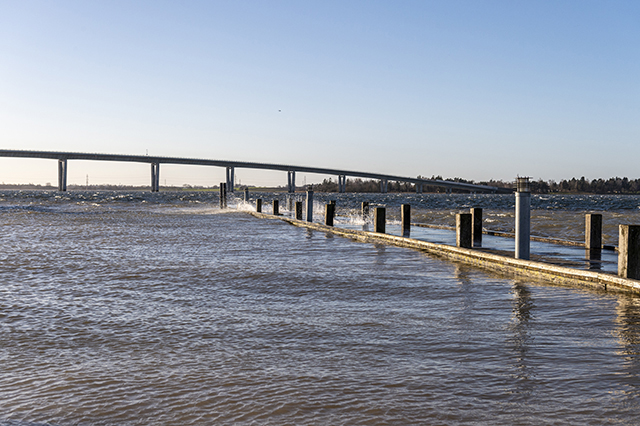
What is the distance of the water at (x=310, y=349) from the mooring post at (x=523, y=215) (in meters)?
1.11

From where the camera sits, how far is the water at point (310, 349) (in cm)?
398

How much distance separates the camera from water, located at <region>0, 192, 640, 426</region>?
157 inches

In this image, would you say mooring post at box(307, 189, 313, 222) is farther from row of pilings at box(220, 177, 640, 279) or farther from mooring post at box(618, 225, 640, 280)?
mooring post at box(618, 225, 640, 280)

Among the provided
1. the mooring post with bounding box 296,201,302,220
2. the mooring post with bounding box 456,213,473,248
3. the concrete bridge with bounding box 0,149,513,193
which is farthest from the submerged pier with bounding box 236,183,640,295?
the concrete bridge with bounding box 0,149,513,193

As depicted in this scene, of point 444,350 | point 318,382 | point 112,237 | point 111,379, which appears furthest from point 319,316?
point 112,237

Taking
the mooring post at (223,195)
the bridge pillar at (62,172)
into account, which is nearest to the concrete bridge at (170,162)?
the bridge pillar at (62,172)

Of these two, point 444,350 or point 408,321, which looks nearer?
point 444,350

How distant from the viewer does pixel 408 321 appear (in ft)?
21.9

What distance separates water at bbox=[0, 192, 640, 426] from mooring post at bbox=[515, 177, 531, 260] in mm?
1110

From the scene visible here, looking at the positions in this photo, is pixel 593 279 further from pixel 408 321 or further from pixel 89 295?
pixel 89 295

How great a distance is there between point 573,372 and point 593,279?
16.3ft

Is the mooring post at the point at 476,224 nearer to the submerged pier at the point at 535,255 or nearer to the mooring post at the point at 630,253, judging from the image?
the submerged pier at the point at 535,255

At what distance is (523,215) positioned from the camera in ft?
36.4

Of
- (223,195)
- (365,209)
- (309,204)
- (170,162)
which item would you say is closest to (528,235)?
(309,204)
